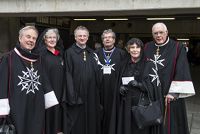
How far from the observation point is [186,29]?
76.7ft

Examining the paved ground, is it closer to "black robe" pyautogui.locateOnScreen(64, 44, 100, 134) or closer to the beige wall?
"black robe" pyautogui.locateOnScreen(64, 44, 100, 134)

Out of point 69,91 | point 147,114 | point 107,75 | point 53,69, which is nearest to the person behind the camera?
point 147,114

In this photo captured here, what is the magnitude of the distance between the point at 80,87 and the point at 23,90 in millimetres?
1377

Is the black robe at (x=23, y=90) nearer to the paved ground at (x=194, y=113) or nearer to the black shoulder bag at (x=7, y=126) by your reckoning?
the black shoulder bag at (x=7, y=126)

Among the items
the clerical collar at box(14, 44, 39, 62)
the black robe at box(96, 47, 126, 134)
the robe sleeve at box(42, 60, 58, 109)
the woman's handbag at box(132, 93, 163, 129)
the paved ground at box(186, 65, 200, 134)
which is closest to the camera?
the clerical collar at box(14, 44, 39, 62)

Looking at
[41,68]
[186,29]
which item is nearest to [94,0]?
[41,68]

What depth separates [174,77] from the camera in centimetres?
492

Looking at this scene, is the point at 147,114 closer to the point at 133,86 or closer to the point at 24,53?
the point at 133,86

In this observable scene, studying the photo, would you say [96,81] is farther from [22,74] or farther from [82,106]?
[22,74]

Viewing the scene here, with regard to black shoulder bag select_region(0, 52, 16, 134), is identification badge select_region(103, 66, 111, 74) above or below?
above

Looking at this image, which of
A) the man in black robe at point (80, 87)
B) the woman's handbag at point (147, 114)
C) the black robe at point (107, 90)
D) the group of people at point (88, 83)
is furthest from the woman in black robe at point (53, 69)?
the woman's handbag at point (147, 114)

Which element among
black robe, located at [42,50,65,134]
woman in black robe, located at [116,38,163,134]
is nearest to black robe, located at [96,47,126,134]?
black robe, located at [42,50,65,134]

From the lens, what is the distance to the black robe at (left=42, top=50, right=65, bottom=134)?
5.21 meters

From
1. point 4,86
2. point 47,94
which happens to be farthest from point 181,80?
point 4,86
